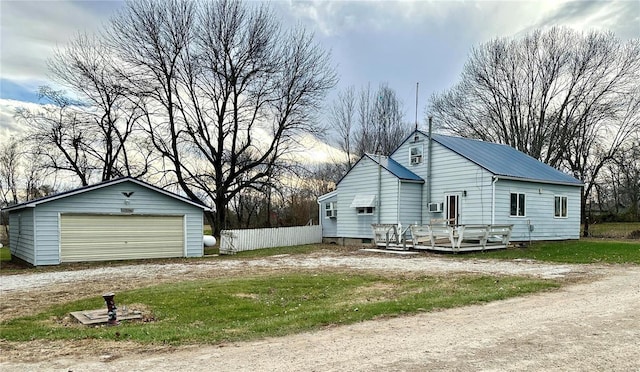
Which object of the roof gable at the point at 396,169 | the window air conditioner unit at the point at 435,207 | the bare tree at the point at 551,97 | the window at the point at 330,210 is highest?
the bare tree at the point at 551,97

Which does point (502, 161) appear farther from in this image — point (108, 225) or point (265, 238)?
point (108, 225)

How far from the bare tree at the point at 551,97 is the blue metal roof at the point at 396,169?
1480 cm

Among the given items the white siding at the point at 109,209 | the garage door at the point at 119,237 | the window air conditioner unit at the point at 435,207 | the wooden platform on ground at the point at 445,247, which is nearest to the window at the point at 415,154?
the window air conditioner unit at the point at 435,207

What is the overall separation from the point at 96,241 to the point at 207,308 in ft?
39.5

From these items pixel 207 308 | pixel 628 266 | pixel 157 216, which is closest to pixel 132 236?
pixel 157 216

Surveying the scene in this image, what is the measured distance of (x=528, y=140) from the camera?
115ft

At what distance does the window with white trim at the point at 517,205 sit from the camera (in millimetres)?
20781

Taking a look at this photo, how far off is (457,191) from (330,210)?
8948 millimetres

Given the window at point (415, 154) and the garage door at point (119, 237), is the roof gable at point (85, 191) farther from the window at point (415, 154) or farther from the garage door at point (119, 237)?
the window at point (415, 154)

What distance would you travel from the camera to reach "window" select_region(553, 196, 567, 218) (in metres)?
22.9

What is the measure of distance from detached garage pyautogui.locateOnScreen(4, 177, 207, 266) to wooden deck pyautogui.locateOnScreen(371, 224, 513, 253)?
831 centimetres

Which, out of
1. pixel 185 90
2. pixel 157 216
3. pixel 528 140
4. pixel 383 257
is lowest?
pixel 383 257

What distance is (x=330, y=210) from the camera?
28234 mm

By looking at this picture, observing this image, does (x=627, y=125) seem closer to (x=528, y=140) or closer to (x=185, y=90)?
(x=528, y=140)
